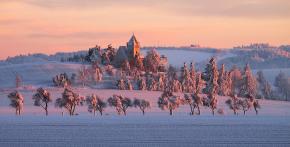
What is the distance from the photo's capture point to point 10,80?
138m

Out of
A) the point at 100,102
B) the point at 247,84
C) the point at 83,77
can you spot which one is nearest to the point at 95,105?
the point at 100,102

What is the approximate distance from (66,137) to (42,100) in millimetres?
43494

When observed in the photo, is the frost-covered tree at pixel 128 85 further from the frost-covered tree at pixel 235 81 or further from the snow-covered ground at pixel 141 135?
the snow-covered ground at pixel 141 135

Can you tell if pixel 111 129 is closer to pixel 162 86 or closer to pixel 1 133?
pixel 1 133

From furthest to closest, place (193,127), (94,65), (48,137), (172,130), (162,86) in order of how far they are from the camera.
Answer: (94,65) < (162,86) < (193,127) < (172,130) < (48,137)

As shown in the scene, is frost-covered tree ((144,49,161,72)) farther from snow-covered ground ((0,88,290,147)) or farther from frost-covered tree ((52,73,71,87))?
snow-covered ground ((0,88,290,147))

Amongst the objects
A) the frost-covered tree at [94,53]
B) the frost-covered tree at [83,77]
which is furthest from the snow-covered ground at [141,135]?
the frost-covered tree at [94,53]

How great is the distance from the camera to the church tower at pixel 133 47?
14200 centimetres

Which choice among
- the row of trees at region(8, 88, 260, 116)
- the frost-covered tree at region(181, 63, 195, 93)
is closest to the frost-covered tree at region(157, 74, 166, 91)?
the frost-covered tree at region(181, 63, 195, 93)

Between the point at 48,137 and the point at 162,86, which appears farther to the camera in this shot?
the point at 162,86

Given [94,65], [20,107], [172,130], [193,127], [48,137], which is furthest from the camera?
[94,65]

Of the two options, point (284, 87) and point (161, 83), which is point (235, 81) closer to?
point (284, 87)

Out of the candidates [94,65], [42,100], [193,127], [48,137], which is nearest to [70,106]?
[42,100]

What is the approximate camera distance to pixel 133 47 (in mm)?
145500
